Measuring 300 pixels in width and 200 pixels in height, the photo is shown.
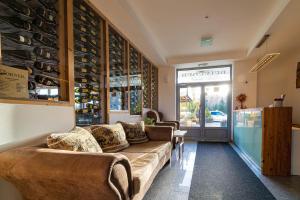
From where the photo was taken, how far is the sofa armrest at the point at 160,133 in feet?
10.4

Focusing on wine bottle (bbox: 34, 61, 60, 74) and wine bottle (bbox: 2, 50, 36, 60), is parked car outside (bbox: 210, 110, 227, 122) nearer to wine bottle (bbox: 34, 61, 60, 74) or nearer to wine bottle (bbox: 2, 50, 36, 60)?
wine bottle (bbox: 34, 61, 60, 74)

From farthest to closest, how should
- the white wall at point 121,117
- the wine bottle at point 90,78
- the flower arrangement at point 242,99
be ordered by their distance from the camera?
the flower arrangement at point 242,99
the white wall at point 121,117
the wine bottle at point 90,78

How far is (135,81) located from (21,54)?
2702 mm


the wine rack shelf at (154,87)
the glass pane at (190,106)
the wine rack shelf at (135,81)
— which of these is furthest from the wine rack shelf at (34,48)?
the glass pane at (190,106)

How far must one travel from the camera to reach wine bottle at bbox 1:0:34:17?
1519 mm

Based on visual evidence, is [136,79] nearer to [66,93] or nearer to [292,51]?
[66,93]

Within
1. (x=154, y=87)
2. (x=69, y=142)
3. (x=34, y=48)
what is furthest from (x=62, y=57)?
(x=154, y=87)

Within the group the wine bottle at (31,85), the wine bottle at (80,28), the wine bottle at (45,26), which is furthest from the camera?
the wine bottle at (80,28)

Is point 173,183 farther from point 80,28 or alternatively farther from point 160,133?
point 80,28

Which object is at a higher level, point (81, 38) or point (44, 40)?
point (81, 38)

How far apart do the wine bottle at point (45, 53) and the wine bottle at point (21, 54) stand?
0.06 m

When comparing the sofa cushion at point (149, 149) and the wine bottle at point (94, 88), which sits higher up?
the wine bottle at point (94, 88)

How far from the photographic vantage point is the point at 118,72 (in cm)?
339

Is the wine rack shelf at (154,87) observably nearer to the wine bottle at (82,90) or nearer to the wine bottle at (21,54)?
the wine bottle at (82,90)
